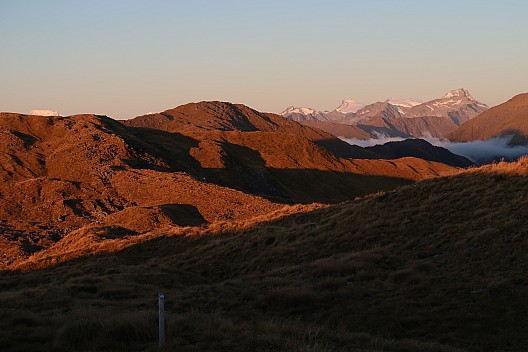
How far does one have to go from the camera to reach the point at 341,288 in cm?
1598

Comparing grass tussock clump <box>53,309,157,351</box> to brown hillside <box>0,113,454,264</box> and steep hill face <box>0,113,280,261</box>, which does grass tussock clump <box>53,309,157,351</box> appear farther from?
steep hill face <box>0,113,280,261</box>

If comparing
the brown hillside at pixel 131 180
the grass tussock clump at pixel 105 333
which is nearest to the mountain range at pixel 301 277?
the grass tussock clump at pixel 105 333

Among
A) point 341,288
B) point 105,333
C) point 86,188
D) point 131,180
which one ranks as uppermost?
point 131,180

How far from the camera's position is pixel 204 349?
34.9 ft

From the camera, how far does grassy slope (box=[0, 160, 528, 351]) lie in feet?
37.6

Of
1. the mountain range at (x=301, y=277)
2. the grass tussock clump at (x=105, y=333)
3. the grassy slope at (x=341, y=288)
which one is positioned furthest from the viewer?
the mountain range at (x=301, y=277)

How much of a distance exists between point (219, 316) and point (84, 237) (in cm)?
2840

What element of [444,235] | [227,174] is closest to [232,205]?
[227,174]

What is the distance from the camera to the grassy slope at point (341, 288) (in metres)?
11.5

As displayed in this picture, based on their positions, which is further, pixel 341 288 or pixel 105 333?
pixel 341 288

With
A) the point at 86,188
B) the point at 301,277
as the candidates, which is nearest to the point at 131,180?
the point at 86,188

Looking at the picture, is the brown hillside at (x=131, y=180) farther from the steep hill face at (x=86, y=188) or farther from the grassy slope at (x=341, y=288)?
the grassy slope at (x=341, y=288)

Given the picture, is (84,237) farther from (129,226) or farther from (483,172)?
(483,172)

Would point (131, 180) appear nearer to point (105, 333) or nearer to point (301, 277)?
point (301, 277)
